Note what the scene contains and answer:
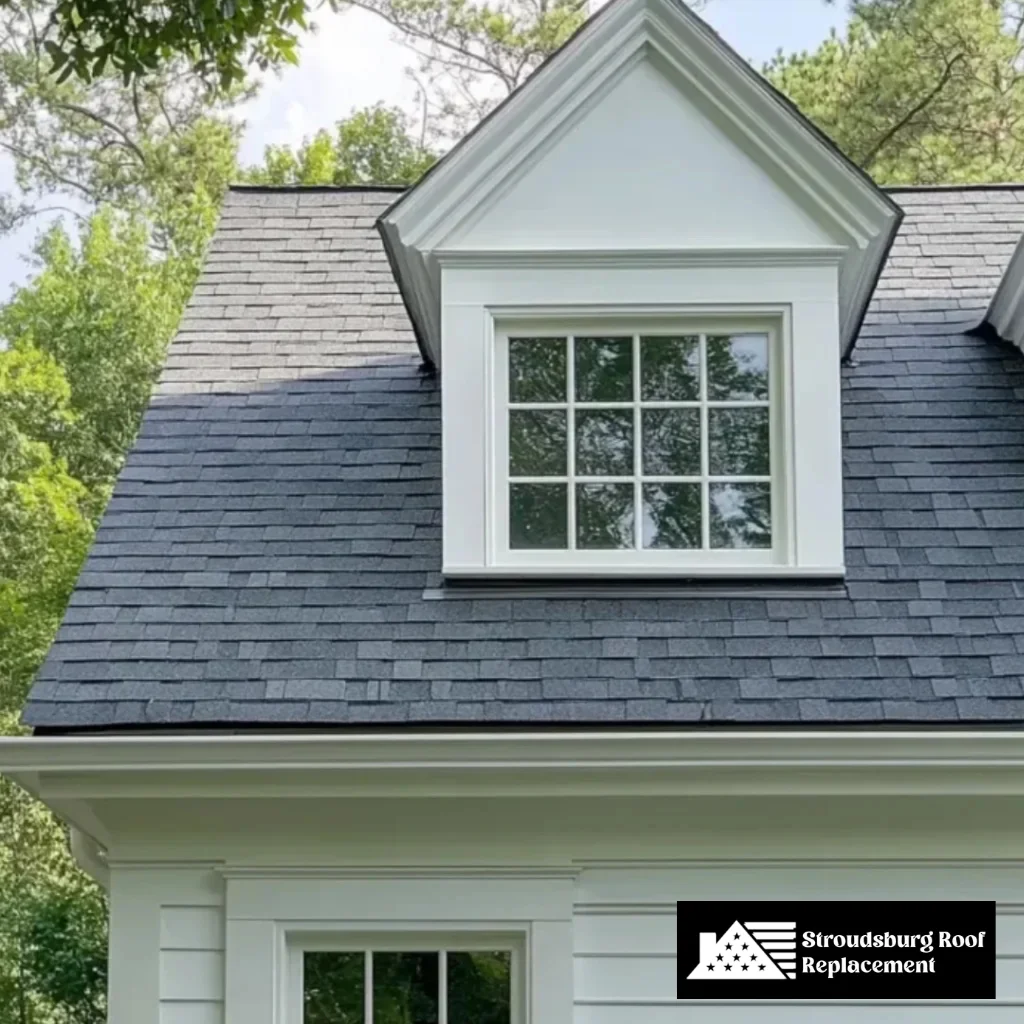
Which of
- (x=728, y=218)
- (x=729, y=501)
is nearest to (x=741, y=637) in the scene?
(x=729, y=501)

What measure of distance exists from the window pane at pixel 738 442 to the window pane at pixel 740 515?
0.22ft

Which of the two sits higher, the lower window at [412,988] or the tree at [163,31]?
the tree at [163,31]

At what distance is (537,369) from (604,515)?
27.8 inches

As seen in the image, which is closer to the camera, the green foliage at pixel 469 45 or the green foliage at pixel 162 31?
the green foliage at pixel 162 31

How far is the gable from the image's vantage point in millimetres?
6262

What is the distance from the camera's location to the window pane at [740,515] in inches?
239

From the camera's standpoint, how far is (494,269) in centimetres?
628

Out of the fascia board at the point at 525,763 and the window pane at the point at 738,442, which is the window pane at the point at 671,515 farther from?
the fascia board at the point at 525,763

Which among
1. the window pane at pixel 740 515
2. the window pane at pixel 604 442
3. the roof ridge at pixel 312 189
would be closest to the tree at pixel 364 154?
the roof ridge at pixel 312 189

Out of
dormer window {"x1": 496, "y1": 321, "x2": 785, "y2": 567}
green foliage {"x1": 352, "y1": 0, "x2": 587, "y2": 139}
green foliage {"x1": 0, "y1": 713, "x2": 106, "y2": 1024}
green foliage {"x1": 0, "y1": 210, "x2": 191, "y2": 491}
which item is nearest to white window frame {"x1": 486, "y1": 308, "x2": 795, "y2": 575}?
dormer window {"x1": 496, "y1": 321, "x2": 785, "y2": 567}

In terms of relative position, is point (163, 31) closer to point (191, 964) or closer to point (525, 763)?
point (525, 763)

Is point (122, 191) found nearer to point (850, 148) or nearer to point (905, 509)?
point (850, 148)

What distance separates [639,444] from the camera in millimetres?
6121

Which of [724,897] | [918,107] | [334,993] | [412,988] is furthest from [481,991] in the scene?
[918,107]
